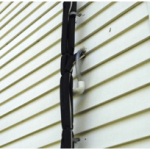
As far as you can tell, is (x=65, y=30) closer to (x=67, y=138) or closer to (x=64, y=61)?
(x=64, y=61)

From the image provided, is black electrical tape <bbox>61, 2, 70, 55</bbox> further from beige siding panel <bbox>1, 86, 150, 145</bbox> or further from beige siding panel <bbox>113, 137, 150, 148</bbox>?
beige siding panel <bbox>113, 137, 150, 148</bbox>

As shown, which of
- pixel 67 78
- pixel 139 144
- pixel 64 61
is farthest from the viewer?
pixel 64 61

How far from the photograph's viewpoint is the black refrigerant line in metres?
1.94

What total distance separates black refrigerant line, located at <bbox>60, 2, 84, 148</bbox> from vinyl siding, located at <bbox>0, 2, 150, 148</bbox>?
0.10m

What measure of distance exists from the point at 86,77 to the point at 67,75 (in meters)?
0.15

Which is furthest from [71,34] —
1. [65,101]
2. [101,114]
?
[101,114]

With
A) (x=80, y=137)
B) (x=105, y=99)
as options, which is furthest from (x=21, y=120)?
(x=105, y=99)

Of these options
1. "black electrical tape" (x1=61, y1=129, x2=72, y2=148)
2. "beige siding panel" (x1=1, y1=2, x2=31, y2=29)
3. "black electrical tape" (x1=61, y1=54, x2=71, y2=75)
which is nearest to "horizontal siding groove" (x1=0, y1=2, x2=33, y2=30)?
"beige siding panel" (x1=1, y1=2, x2=31, y2=29)

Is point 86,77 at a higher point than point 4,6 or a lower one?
lower

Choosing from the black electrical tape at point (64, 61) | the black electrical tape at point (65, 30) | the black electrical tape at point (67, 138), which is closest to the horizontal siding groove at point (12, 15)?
the black electrical tape at point (65, 30)

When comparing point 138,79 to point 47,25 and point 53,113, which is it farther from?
point 47,25

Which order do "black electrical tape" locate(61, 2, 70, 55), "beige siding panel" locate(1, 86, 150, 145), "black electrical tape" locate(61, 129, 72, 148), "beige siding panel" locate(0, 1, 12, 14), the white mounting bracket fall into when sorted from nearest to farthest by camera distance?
"beige siding panel" locate(1, 86, 150, 145) < "black electrical tape" locate(61, 129, 72, 148) < the white mounting bracket < "black electrical tape" locate(61, 2, 70, 55) < "beige siding panel" locate(0, 1, 12, 14)

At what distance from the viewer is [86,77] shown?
214 cm

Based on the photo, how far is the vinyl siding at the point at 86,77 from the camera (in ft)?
5.82
